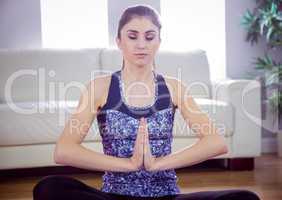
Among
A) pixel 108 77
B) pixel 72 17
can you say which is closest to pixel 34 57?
pixel 72 17

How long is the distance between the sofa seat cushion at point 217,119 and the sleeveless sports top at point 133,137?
5.14ft

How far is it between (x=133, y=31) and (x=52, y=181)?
404mm

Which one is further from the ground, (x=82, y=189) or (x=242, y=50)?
(x=242, y=50)

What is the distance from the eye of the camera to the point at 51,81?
10.2ft

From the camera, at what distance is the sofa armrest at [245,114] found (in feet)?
9.11

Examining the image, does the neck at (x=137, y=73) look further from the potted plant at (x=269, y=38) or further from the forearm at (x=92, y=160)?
the potted plant at (x=269, y=38)

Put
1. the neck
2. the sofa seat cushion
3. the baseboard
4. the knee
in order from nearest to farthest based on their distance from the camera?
the knee < the neck < the sofa seat cushion < the baseboard

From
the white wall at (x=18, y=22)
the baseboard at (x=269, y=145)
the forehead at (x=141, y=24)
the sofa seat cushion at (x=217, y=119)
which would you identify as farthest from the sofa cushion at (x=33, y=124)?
the forehead at (x=141, y=24)

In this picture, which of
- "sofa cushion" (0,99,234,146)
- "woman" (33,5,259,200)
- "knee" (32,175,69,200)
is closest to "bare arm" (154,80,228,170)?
"woman" (33,5,259,200)

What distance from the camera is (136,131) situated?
3.51 ft

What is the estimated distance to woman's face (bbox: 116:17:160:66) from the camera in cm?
106

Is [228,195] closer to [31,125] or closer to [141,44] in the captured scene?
[141,44]

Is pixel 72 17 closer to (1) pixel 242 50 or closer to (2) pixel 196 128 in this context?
(1) pixel 242 50

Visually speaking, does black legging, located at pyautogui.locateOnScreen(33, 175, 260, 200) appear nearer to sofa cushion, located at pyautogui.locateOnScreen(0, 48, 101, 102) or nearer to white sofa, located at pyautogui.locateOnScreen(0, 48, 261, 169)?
white sofa, located at pyautogui.locateOnScreen(0, 48, 261, 169)
